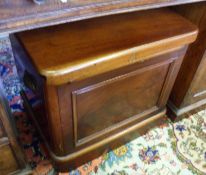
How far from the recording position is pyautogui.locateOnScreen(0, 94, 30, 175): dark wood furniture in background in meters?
0.64

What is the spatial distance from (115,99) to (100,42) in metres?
0.25

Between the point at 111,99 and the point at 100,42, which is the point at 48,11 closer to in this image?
the point at 100,42

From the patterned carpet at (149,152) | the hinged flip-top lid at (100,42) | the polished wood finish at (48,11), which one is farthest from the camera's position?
the patterned carpet at (149,152)

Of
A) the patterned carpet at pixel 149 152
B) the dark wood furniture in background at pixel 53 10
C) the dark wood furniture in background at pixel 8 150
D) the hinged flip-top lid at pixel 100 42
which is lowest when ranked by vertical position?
the patterned carpet at pixel 149 152

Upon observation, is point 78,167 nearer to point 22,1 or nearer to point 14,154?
point 14,154

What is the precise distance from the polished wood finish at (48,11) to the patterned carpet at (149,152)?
462mm

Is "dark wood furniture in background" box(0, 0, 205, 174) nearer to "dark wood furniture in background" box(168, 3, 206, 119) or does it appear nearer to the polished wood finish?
the polished wood finish

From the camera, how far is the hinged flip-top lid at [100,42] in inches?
22.7

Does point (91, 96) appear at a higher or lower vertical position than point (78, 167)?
higher

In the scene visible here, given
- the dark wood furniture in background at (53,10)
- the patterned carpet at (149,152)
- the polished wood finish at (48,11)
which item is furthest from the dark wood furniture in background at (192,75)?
the polished wood finish at (48,11)

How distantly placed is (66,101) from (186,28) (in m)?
0.45

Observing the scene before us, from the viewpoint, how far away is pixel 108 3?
54 cm

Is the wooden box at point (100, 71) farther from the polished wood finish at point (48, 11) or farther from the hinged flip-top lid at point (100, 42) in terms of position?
the polished wood finish at point (48, 11)

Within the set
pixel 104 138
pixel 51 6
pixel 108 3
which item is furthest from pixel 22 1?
pixel 104 138
